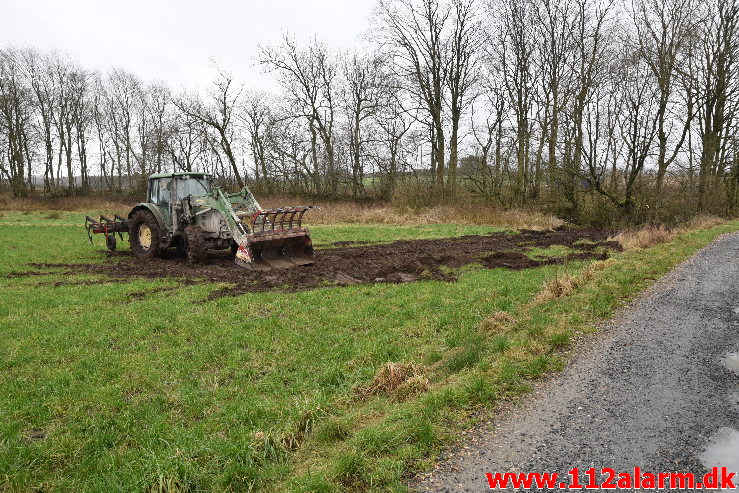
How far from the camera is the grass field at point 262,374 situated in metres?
3.63

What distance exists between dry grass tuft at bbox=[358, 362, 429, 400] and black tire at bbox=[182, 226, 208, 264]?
8275 millimetres

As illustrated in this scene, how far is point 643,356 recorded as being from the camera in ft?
16.6

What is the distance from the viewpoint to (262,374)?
5.50 meters

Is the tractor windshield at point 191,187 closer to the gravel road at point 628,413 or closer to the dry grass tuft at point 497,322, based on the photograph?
the dry grass tuft at point 497,322

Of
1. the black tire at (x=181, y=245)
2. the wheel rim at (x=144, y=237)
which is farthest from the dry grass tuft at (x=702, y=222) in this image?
the wheel rim at (x=144, y=237)

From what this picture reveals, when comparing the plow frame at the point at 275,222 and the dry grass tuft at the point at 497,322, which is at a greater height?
the plow frame at the point at 275,222

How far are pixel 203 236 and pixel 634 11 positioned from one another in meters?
25.1

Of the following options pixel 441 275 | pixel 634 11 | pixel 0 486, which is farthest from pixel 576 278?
pixel 634 11

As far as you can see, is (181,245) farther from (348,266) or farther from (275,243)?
(348,266)

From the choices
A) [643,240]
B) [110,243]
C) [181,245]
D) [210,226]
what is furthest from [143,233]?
[643,240]

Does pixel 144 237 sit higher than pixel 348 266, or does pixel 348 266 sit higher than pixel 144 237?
pixel 144 237

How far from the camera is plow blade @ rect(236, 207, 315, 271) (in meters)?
11.3

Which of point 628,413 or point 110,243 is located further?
point 110,243

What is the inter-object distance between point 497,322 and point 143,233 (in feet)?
36.5
